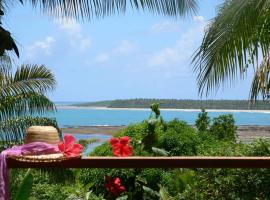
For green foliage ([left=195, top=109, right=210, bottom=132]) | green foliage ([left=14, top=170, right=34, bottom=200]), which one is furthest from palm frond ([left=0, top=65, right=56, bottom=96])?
green foliage ([left=14, top=170, right=34, bottom=200])

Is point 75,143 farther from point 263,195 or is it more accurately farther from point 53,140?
point 263,195

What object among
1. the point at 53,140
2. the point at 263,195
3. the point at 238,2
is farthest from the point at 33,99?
the point at 53,140

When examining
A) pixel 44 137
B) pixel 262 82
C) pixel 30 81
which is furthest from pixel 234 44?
pixel 44 137

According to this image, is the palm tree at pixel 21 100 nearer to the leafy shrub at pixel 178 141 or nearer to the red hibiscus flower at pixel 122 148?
the leafy shrub at pixel 178 141

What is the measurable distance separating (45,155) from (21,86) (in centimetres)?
416

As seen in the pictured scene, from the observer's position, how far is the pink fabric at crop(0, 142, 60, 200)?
2059 mm

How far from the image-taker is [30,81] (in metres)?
6.38

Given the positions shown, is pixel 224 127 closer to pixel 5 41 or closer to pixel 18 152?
pixel 5 41

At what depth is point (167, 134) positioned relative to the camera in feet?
19.6

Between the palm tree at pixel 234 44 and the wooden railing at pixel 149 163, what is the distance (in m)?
3.69

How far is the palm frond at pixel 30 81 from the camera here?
6.19 meters

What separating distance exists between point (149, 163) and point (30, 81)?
4.40 metres

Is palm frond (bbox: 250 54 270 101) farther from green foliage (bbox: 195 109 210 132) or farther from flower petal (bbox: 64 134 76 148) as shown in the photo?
flower petal (bbox: 64 134 76 148)

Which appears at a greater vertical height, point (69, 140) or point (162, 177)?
point (69, 140)
